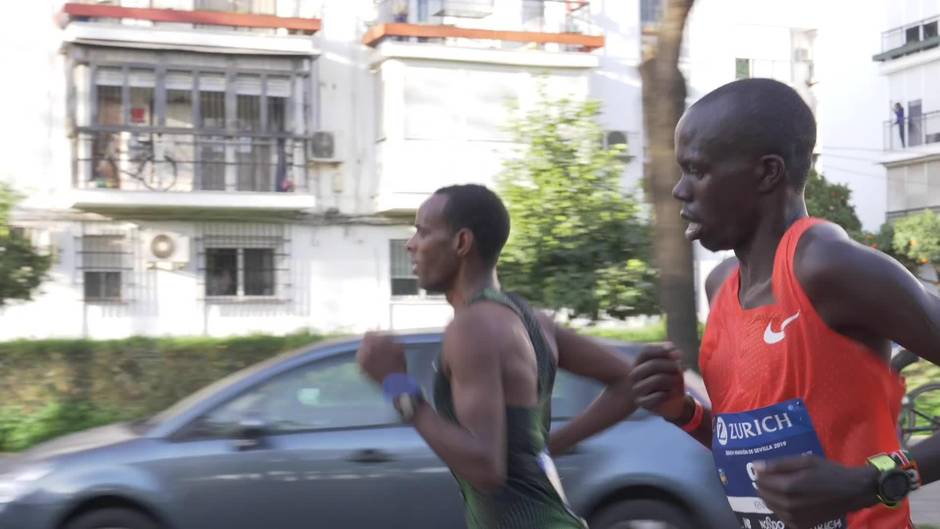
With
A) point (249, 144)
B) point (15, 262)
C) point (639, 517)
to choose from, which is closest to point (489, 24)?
point (249, 144)

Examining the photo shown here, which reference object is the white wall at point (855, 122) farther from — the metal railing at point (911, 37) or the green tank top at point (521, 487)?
the green tank top at point (521, 487)

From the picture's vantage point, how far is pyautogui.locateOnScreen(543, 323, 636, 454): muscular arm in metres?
3.52

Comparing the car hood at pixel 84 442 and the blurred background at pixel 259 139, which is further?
the blurred background at pixel 259 139

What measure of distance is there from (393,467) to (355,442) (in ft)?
0.80

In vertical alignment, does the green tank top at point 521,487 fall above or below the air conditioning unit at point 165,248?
below

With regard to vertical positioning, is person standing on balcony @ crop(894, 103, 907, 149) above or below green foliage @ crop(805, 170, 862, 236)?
above

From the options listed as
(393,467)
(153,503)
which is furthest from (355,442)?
(153,503)

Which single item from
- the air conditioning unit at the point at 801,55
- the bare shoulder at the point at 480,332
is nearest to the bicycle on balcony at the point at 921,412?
the bare shoulder at the point at 480,332

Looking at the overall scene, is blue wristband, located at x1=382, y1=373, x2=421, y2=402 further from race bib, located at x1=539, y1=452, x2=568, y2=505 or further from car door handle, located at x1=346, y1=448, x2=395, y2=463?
car door handle, located at x1=346, y1=448, x2=395, y2=463

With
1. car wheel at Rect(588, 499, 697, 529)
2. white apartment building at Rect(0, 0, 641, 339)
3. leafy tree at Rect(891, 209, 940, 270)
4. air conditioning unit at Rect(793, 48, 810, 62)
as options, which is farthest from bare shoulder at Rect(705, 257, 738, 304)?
air conditioning unit at Rect(793, 48, 810, 62)

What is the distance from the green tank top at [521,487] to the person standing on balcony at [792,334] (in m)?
0.67

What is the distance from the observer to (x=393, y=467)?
6.90 meters

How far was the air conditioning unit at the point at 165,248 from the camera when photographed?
973 inches

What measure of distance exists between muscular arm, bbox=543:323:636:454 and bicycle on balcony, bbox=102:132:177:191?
71.0 ft
